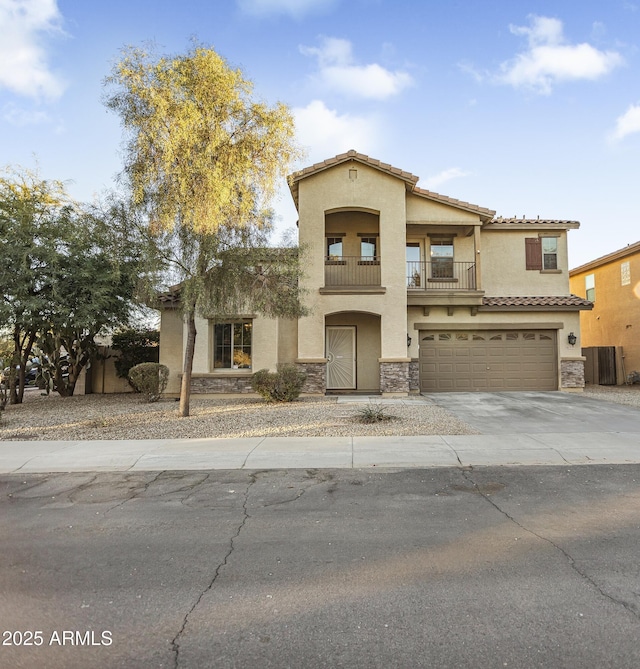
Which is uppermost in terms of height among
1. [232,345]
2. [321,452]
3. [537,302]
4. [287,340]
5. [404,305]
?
[537,302]

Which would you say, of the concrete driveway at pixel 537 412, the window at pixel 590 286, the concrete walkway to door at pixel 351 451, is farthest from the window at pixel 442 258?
the window at pixel 590 286

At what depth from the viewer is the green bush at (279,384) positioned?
14.8 meters

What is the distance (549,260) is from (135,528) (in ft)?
62.4

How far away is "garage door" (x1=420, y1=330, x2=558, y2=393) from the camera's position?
18.4 meters

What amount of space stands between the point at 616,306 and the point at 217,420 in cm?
2000

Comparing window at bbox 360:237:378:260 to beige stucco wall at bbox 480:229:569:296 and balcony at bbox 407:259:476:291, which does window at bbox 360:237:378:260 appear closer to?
balcony at bbox 407:259:476:291

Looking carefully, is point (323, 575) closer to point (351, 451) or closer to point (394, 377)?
point (351, 451)

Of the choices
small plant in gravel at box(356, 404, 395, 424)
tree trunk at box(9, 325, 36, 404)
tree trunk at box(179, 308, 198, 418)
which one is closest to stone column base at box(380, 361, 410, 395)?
small plant in gravel at box(356, 404, 395, 424)

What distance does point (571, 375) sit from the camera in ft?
60.4

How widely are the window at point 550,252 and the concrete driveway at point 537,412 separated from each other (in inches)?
215

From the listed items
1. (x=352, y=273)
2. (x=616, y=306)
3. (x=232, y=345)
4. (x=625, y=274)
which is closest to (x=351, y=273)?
(x=352, y=273)

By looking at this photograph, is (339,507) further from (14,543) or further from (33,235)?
(33,235)

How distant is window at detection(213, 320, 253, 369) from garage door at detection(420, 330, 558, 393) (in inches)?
265

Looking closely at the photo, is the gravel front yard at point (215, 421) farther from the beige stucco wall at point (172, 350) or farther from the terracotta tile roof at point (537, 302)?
the terracotta tile roof at point (537, 302)
